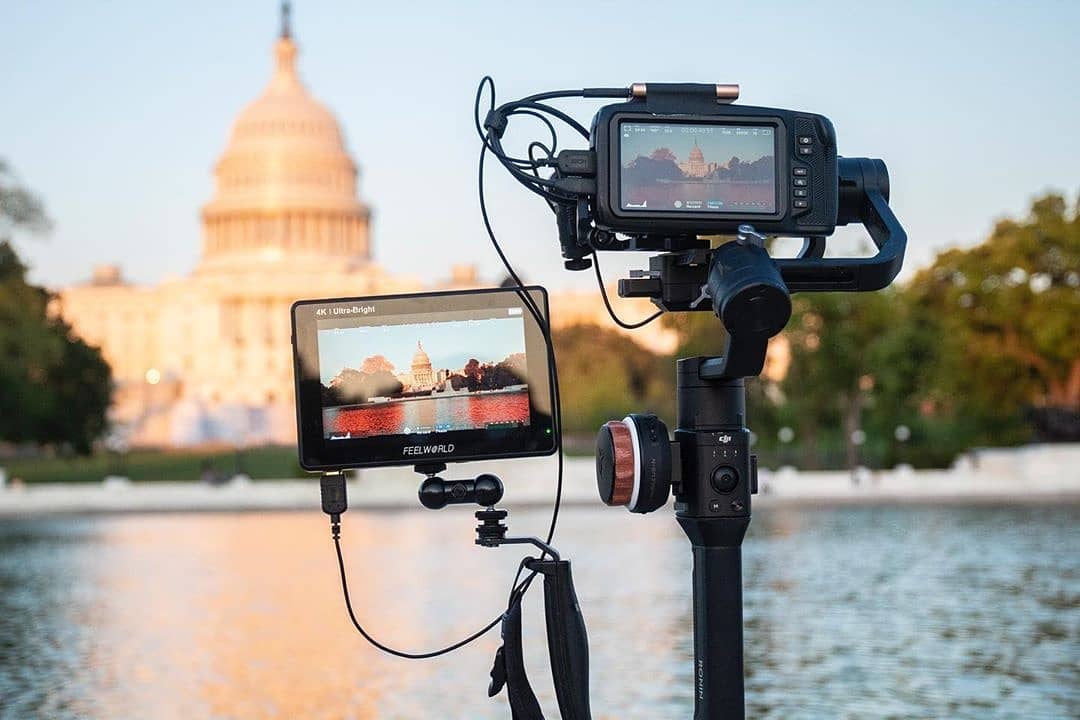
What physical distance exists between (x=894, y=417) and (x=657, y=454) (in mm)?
44624

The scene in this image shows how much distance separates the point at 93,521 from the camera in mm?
37219

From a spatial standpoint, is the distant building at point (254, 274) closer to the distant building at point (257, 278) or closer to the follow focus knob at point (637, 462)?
the distant building at point (257, 278)

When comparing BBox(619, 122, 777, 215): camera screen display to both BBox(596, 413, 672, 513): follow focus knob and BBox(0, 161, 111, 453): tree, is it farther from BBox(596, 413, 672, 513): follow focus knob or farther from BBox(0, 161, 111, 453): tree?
BBox(0, 161, 111, 453): tree

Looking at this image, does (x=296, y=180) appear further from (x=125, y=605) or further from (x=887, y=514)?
(x=125, y=605)

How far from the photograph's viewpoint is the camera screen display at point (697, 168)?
11.6 feet

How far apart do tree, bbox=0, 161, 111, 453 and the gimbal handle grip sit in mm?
38666

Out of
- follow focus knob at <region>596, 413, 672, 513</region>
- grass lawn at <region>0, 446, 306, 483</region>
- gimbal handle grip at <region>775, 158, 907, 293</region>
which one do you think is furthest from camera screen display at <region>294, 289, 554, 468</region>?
grass lawn at <region>0, 446, 306, 483</region>

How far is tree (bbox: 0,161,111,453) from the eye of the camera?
41281 millimetres

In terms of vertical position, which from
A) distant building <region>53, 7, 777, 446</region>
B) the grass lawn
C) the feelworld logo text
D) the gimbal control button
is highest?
distant building <region>53, 7, 777, 446</region>

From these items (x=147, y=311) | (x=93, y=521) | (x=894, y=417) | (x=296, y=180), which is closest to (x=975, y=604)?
(x=93, y=521)

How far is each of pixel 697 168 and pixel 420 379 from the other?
0.73m

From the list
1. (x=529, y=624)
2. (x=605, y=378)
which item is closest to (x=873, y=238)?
(x=529, y=624)

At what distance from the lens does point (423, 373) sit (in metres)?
3.88

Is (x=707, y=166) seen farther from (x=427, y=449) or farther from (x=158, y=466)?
(x=158, y=466)
